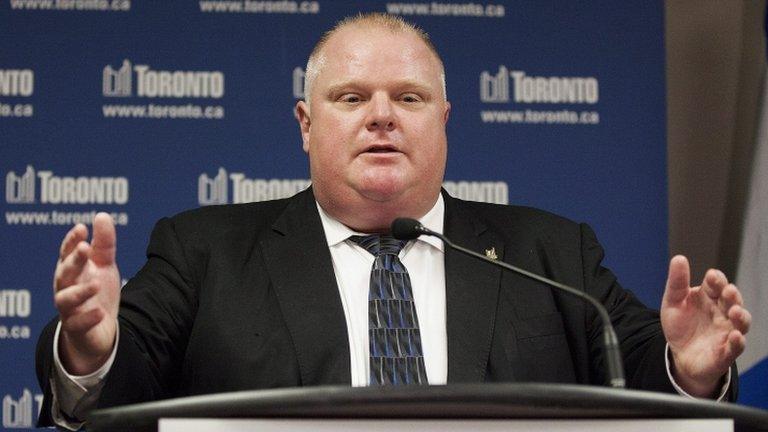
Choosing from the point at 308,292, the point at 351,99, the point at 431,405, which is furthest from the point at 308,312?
the point at 431,405

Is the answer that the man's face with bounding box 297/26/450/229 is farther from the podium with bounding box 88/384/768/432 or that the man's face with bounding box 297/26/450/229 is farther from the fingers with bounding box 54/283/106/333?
the podium with bounding box 88/384/768/432

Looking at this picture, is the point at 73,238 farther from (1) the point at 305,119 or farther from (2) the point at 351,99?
(1) the point at 305,119

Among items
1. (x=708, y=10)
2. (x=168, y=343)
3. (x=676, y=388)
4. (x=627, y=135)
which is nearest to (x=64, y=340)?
(x=168, y=343)

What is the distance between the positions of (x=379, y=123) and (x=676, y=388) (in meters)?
1.01

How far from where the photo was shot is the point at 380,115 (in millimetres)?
2676

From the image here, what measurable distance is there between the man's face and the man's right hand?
94 cm

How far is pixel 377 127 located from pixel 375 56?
0.66ft

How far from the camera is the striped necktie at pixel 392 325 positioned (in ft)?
7.77

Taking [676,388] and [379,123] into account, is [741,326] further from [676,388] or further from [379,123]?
[379,123]

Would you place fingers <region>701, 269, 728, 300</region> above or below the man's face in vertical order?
below

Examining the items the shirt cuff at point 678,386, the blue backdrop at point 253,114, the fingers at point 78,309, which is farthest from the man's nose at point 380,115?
the blue backdrop at point 253,114

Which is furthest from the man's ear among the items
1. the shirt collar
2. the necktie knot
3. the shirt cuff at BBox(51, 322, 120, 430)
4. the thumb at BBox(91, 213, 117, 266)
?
the thumb at BBox(91, 213, 117, 266)

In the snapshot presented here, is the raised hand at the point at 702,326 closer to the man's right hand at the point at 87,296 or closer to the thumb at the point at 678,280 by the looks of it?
the thumb at the point at 678,280

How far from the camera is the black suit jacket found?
2412 mm
